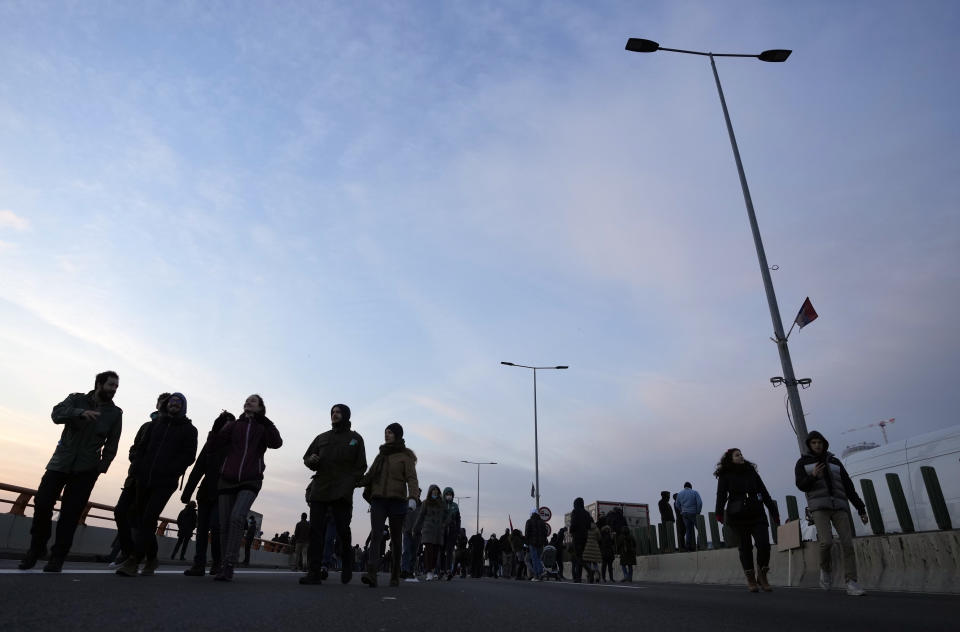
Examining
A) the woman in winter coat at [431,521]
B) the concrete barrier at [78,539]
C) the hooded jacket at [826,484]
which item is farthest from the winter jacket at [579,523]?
the hooded jacket at [826,484]

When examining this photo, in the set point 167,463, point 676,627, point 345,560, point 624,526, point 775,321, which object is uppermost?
point 775,321

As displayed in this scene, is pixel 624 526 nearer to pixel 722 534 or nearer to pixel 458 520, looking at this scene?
pixel 722 534

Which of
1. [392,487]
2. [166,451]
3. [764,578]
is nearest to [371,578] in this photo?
[392,487]

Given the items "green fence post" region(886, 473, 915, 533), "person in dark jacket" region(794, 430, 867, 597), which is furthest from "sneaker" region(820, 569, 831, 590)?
"green fence post" region(886, 473, 915, 533)

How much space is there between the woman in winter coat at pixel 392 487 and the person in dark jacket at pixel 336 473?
309 millimetres

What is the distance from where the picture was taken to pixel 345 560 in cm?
872

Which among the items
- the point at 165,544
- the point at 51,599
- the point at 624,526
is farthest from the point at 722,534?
the point at 51,599

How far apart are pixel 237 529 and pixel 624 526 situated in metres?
14.1

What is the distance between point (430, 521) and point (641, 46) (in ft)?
37.7

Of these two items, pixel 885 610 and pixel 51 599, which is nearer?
pixel 51 599

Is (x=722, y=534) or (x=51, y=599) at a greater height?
(x=722, y=534)

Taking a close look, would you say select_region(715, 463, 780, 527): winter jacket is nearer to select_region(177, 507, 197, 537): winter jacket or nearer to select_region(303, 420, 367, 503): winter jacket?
select_region(303, 420, 367, 503): winter jacket

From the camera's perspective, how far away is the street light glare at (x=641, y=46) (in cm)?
1697

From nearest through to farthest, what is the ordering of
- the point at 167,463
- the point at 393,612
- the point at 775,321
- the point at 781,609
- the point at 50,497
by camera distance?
the point at 393,612
the point at 781,609
the point at 50,497
the point at 167,463
the point at 775,321
